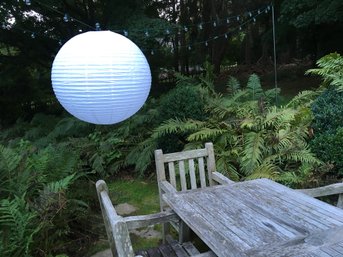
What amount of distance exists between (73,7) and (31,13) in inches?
39.3

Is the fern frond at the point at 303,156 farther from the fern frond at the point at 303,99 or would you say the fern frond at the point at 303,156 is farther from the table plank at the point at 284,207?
the fern frond at the point at 303,99

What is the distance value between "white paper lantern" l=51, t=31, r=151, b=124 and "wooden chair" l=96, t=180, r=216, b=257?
56cm

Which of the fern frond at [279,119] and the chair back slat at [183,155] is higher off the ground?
the fern frond at [279,119]

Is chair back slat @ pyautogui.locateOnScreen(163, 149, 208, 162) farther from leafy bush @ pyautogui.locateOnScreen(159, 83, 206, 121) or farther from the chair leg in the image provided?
leafy bush @ pyautogui.locateOnScreen(159, 83, 206, 121)

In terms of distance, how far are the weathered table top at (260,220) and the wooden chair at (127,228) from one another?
0.49 feet

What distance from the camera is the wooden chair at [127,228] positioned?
1.63 metres

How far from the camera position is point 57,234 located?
2951 mm

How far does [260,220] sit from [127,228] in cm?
76

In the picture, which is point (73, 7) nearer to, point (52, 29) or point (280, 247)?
point (52, 29)

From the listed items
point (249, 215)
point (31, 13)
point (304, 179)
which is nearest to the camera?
point (249, 215)

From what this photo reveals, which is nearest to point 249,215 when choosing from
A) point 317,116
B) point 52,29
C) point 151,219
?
point 151,219

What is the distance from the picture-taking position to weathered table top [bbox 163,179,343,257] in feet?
5.27

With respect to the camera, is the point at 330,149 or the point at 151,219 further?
the point at 330,149

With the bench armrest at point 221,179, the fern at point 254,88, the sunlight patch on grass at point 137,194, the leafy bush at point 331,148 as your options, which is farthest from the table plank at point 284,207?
the fern at point 254,88
